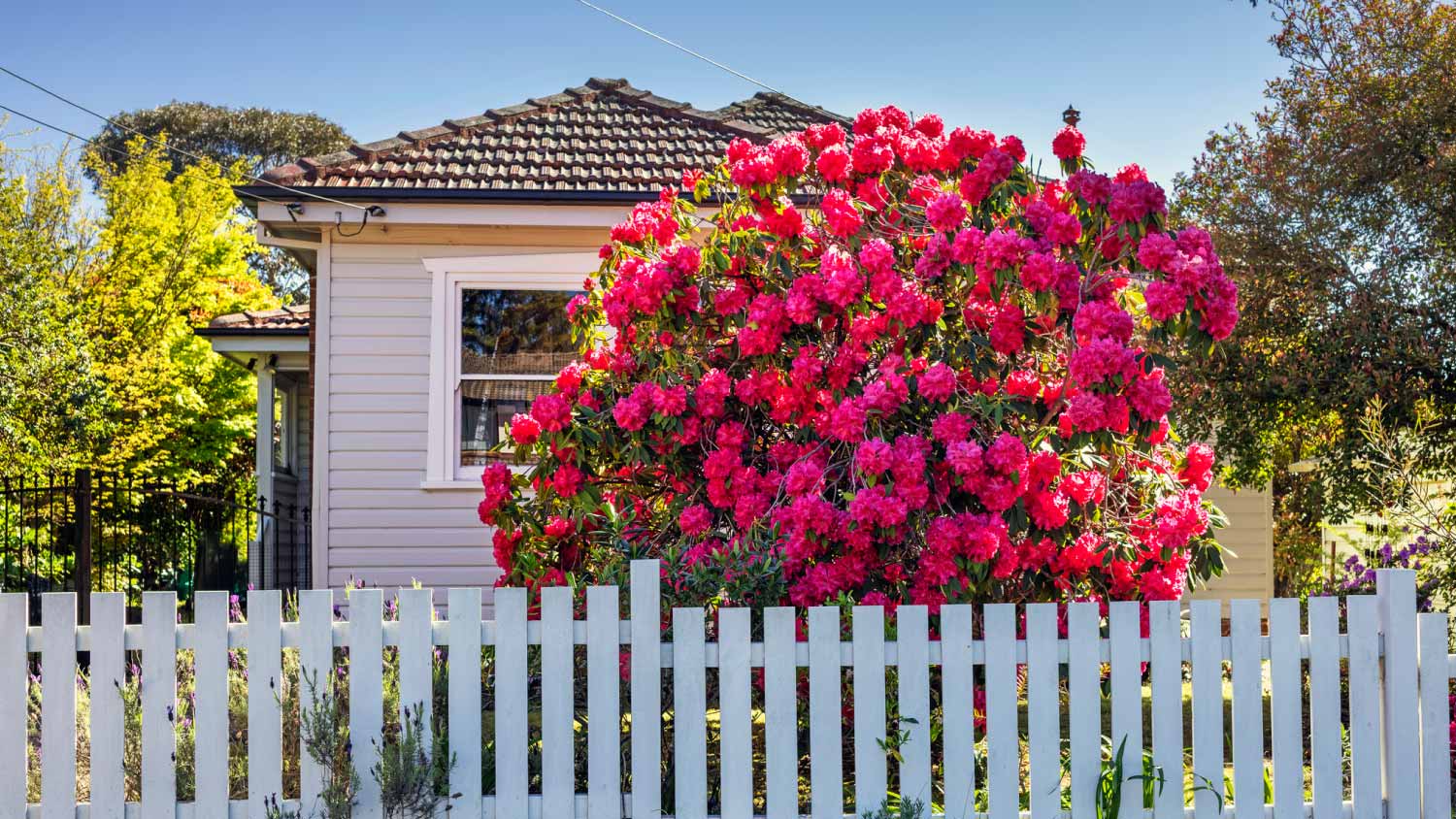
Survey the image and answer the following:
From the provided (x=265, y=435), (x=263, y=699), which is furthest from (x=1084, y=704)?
(x=265, y=435)

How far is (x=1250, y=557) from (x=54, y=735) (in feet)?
34.2

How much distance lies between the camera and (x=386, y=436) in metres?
7.79

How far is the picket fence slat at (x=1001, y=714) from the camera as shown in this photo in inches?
136

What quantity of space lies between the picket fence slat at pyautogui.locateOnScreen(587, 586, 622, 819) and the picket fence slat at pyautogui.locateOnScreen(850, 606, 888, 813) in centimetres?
72

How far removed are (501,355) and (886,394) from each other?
169 inches

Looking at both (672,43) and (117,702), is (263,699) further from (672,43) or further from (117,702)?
(672,43)

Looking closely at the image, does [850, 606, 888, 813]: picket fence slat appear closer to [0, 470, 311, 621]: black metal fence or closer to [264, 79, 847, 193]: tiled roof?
[264, 79, 847, 193]: tiled roof

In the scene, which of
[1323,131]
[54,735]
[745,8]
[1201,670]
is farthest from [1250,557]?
[54,735]

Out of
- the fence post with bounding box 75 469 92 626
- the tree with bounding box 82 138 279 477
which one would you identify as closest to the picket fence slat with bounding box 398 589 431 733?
the fence post with bounding box 75 469 92 626

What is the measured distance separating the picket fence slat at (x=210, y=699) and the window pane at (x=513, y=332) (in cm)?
472

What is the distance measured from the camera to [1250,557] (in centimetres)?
1105

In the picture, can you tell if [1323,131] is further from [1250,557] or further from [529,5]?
[529,5]

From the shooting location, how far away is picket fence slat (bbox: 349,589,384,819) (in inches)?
132

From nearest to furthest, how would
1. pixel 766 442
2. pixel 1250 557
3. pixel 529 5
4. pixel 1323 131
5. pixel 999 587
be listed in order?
pixel 999 587 < pixel 766 442 < pixel 1323 131 < pixel 529 5 < pixel 1250 557
